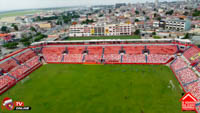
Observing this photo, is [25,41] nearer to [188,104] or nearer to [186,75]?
[186,75]

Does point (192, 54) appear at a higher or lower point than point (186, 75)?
higher

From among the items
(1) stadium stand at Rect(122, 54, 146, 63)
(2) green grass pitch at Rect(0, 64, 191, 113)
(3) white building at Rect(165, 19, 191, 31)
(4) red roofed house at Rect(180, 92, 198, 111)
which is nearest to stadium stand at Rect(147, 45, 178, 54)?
(1) stadium stand at Rect(122, 54, 146, 63)

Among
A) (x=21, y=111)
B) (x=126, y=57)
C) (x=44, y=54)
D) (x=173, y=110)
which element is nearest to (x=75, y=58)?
(x=44, y=54)

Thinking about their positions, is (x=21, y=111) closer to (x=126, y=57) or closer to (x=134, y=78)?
(x=134, y=78)

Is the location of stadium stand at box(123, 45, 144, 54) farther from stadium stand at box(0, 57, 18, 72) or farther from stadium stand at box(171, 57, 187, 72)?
stadium stand at box(0, 57, 18, 72)

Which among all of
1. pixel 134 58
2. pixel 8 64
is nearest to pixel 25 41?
pixel 8 64

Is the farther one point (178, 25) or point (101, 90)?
point (178, 25)

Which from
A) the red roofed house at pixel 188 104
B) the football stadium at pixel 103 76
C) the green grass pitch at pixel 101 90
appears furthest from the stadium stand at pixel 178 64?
the red roofed house at pixel 188 104
